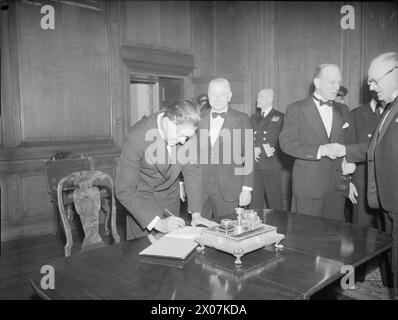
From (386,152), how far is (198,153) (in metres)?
1.39

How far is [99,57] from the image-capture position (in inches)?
218

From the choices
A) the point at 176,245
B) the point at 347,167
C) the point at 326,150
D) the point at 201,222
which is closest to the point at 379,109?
the point at 347,167

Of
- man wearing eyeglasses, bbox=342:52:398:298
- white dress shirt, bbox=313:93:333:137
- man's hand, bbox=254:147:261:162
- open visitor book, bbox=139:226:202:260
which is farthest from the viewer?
man's hand, bbox=254:147:261:162

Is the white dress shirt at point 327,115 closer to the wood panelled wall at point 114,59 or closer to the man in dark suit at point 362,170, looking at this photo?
the man in dark suit at point 362,170

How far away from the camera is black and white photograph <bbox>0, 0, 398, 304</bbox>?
5.09ft

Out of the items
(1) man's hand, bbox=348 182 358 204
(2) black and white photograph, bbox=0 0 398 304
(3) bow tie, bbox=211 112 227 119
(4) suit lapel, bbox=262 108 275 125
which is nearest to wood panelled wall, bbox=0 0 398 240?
(2) black and white photograph, bbox=0 0 398 304

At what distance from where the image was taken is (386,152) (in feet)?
7.48

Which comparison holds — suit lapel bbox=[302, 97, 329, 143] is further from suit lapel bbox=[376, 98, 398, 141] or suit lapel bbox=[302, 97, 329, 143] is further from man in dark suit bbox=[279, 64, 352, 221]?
suit lapel bbox=[376, 98, 398, 141]

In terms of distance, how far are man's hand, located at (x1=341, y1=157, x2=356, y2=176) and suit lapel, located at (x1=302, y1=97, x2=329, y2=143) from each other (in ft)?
0.71

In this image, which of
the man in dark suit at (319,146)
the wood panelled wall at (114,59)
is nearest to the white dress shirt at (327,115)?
the man in dark suit at (319,146)

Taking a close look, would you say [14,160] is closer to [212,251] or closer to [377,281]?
[212,251]

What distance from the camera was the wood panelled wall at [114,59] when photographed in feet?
15.5

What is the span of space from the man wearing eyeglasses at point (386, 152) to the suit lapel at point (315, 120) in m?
0.48

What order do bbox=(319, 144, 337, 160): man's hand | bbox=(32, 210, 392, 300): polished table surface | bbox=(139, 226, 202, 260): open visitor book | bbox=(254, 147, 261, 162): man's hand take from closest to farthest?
bbox=(32, 210, 392, 300): polished table surface, bbox=(139, 226, 202, 260): open visitor book, bbox=(319, 144, 337, 160): man's hand, bbox=(254, 147, 261, 162): man's hand
